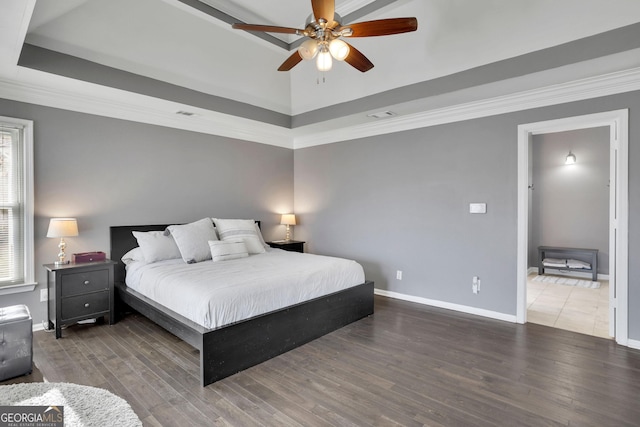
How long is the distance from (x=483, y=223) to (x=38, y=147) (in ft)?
16.1

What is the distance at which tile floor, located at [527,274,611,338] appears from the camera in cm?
360

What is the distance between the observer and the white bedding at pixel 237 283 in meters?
2.54

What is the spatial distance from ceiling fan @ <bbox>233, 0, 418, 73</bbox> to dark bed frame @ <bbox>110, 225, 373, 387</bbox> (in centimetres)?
216

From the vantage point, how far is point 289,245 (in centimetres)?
536

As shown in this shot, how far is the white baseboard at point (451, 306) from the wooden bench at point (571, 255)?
3022 mm

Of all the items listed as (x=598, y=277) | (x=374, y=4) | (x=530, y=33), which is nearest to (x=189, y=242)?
(x=374, y=4)

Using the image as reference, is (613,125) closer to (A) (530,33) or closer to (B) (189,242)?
(A) (530,33)

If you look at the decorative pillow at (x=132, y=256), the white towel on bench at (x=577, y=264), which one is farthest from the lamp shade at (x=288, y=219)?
the white towel on bench at (x=577, y=264)

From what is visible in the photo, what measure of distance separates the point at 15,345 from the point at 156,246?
1.53 m

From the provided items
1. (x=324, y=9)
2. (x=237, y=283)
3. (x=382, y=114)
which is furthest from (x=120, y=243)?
(x=382, y=114)

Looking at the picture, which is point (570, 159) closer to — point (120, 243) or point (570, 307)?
point (570, 307)

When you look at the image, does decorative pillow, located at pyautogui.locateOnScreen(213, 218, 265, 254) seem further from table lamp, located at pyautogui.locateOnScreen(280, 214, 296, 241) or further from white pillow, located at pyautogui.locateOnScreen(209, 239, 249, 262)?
table lamp, located at pyautogui.locateOnScreen(280, 214, 296, 241)

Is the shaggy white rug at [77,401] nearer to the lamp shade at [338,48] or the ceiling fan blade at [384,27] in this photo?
the lamp shade at [338,48]

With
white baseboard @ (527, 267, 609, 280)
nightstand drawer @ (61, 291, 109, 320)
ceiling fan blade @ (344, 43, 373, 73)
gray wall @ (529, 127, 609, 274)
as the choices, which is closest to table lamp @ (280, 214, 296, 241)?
nightstand drawer @ (61, 291, 109, 320)
